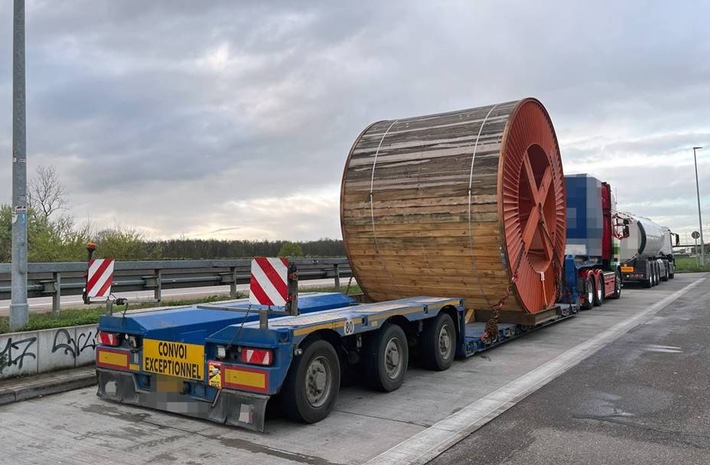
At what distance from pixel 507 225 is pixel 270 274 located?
4.98 metres

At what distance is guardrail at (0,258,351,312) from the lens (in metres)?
9.59

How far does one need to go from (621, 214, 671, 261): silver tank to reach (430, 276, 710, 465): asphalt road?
553 inches

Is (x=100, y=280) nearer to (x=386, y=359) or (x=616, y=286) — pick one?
(x=386, y=359)

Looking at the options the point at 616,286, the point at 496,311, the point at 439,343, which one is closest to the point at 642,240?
the point at 616,286

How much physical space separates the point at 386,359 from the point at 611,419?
249 centimetres

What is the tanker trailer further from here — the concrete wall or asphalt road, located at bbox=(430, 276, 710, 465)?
the concrete wall

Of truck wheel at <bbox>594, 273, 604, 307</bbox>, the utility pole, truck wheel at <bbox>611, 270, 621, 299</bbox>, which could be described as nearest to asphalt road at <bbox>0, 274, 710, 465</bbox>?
the utility pole

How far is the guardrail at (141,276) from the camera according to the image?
31.5 feet

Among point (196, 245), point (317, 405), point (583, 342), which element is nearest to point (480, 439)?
point (317, 405)

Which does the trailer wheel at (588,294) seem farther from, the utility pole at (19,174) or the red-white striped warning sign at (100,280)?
the utility pole at (19,174)

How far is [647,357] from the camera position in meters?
8.77

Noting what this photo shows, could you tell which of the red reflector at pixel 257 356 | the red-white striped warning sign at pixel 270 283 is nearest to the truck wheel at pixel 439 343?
the red-white striped warning sign at pixel 270 283

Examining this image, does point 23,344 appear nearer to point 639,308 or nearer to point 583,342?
point 583,342

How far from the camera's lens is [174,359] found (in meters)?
5.67
